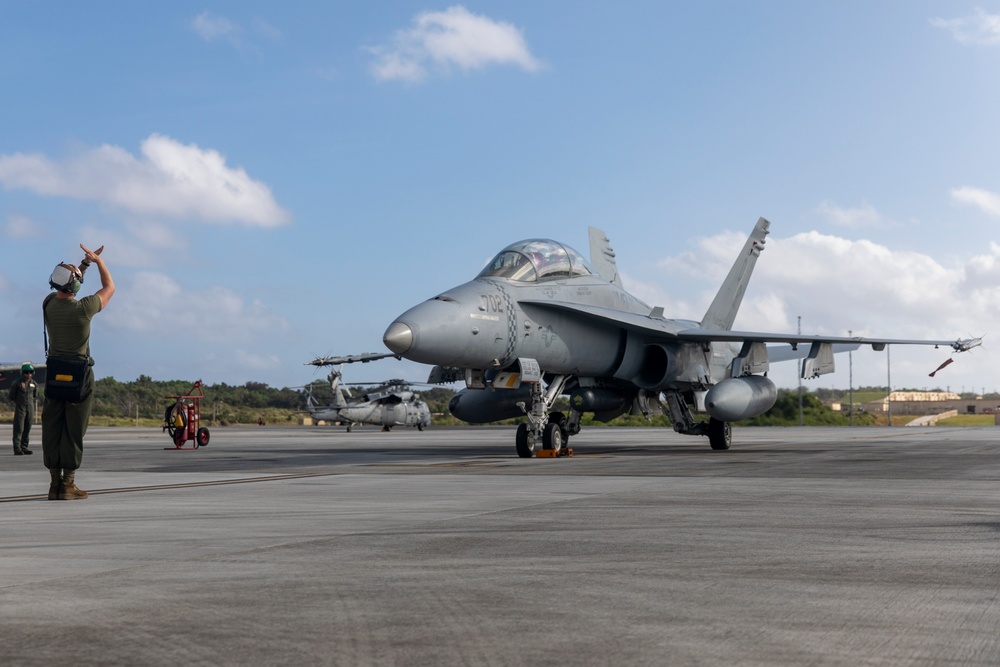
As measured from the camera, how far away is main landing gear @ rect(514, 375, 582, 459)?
1820cm

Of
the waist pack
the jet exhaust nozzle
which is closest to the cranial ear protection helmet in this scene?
the waist pack

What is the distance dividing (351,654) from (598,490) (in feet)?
22.7

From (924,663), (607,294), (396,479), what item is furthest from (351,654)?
(607,294)

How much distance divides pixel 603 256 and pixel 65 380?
17.1 meters

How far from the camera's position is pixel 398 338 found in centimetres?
1545

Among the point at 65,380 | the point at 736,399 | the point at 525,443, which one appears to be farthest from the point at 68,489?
the point at 736,399

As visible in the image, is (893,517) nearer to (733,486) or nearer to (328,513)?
(733,486)

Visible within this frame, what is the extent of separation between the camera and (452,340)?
1633cm

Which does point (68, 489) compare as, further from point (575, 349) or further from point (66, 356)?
point (575, 349)

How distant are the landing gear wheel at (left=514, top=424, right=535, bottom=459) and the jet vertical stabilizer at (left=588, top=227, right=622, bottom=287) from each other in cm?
710

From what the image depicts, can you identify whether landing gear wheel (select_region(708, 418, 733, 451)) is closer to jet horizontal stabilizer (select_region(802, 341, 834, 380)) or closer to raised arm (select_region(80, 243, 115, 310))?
jet horizontal stabilizer (select_region(802, 341, 834, 380))

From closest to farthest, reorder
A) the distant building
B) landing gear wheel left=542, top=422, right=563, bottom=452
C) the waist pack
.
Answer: the waist pack → landing gear wheel left=542, top=422, right=563, bottom=452 → the distant building

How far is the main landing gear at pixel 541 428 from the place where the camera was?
18203mm

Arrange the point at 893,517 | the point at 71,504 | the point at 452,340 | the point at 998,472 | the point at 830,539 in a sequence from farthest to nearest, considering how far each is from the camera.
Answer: the point at 452,340 → the point at 998,472 → the point at 71,504 → the point at 893,517 → the point at 830,539
